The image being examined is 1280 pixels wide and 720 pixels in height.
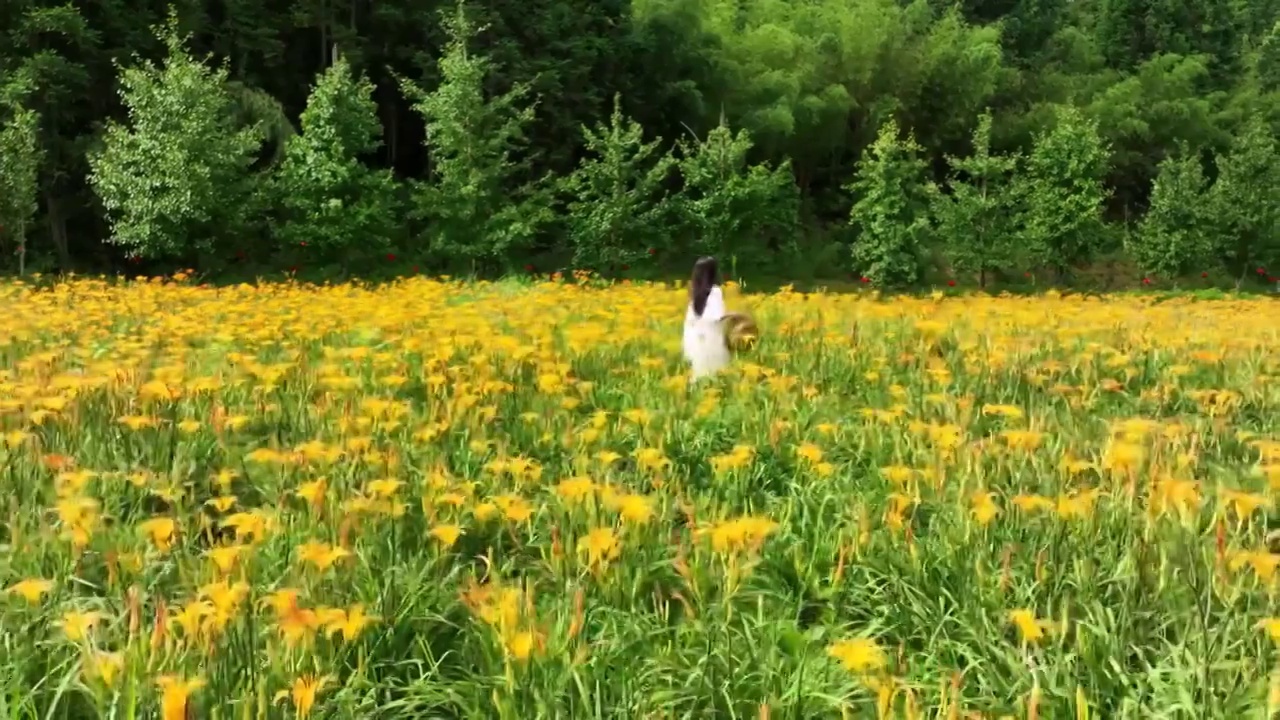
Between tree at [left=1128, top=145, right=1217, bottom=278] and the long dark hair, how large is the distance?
23.3 meters

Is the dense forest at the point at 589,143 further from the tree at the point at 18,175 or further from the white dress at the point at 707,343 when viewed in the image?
the white dress at the point at 707,343

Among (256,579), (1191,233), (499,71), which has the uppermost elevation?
(499,71)

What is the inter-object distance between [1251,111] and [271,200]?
121 ft

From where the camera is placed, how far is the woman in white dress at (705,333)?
227 inches

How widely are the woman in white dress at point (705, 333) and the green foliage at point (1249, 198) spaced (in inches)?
989

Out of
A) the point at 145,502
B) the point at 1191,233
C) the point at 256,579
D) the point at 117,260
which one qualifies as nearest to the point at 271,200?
the point at 117,260

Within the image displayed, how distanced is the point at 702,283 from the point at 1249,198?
26426mm

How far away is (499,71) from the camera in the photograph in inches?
867

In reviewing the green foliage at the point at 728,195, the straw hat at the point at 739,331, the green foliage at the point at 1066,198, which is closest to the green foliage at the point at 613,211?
the green foliage at the point at 728,195

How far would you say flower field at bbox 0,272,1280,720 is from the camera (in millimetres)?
2104

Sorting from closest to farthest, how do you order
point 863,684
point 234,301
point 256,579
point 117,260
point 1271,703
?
point 1271,703 < point 863,684 < point 256,579 < point 234,301 < point 117,260

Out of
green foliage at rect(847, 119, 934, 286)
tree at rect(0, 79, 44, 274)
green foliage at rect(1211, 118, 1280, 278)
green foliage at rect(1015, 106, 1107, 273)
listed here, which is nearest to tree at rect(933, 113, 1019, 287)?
green foliage at rect(1015, 106, 1107, 273)

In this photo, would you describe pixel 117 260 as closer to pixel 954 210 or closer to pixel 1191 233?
pixel 954 210

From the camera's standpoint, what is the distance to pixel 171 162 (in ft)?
46.1
